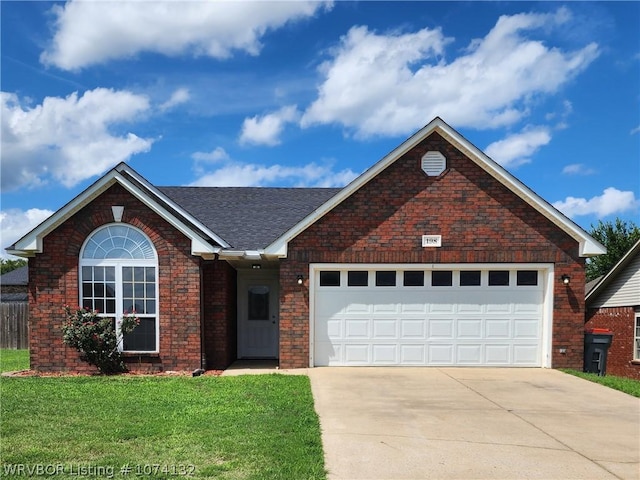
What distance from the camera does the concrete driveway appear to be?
5.00m

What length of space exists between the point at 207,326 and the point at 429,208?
5.89 meters

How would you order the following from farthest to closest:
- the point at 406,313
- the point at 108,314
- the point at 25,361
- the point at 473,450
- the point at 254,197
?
the point at 254,197, the point at 25,361, the point at 406,313, the point at 108,314, the point at 473,450

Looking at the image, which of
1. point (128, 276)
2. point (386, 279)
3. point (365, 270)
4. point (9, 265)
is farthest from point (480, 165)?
point (9, 265)

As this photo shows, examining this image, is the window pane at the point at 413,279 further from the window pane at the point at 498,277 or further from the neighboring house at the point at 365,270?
the window pane at the point at 498,277

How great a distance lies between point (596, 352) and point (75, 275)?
12.1m

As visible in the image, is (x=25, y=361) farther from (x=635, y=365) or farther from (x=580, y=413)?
(x=635, y=365)

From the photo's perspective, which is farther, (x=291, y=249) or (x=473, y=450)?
(x=291, y=249)

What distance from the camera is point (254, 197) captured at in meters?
15.2

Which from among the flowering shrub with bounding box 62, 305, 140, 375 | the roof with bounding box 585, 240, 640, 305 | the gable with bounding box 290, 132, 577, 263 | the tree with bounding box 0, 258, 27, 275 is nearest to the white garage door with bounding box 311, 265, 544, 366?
the gable with bounding box 290, 132, 577, 263

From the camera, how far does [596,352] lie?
440 inches

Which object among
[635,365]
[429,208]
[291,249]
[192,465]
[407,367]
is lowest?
[635,365]

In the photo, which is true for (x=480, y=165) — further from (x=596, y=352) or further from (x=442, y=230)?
(x=596, y=352)

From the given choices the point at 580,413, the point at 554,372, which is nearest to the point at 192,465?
the point at 580,413

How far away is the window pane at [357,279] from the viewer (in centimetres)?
1131
